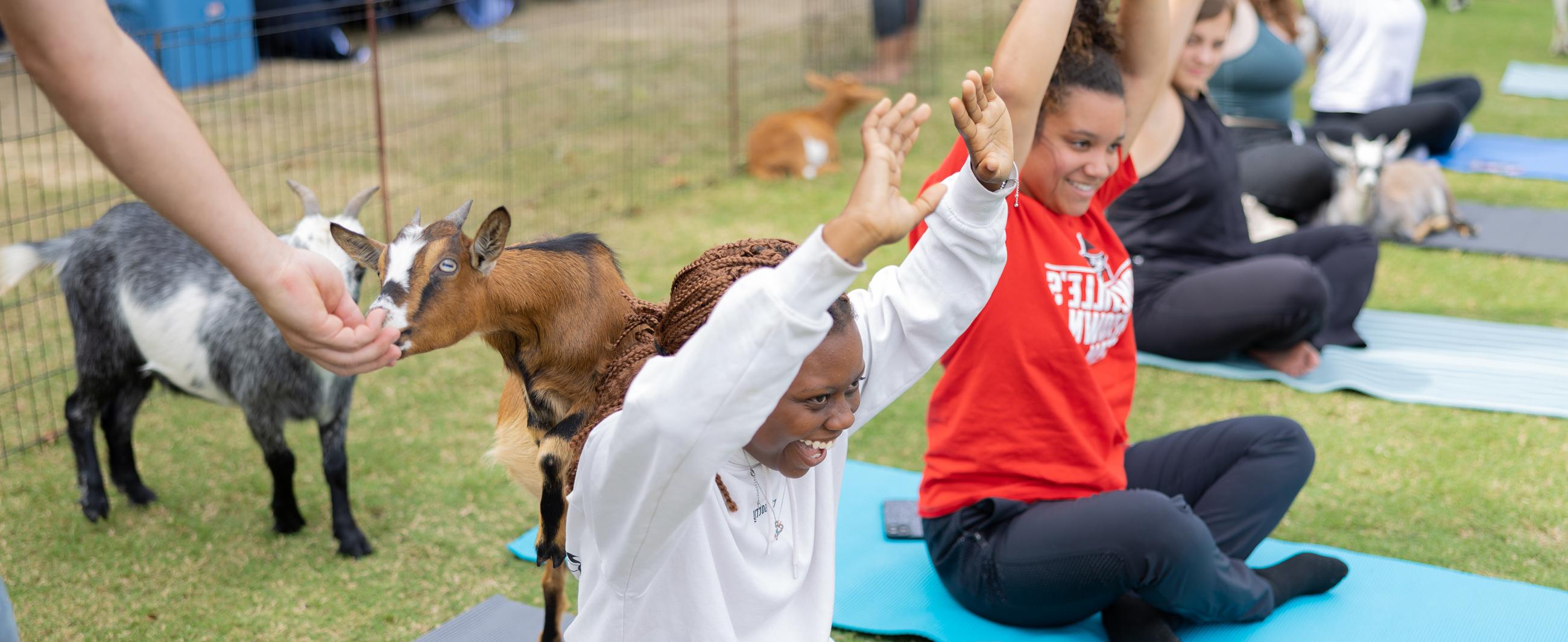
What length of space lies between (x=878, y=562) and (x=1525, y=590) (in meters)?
1.67

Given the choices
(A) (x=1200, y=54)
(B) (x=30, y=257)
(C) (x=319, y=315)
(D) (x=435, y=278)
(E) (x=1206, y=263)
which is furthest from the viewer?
(E) (x=1206, y=263)

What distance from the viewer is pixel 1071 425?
2582mm

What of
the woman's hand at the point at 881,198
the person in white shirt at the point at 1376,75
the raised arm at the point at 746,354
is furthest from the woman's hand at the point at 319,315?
the person in white shirt at the point at 1376,75

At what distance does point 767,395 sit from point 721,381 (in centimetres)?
6

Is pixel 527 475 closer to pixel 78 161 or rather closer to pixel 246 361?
pixel 246 361

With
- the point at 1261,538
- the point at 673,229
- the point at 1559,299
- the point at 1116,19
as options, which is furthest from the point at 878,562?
the point at 1559,299

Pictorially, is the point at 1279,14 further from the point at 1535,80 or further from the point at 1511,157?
the point at 1535,80

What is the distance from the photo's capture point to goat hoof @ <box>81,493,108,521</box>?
3432 millimetres

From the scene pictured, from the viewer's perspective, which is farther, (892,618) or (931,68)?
(931,68)

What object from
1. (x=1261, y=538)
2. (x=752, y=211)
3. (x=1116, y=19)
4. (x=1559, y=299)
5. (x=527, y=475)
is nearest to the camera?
(x=527, y=475)

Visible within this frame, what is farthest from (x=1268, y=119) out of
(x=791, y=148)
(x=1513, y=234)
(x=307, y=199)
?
(x=307, y=199)

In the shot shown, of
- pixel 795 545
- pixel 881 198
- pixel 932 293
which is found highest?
pixel 881 198

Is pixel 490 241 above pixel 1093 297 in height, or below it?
above

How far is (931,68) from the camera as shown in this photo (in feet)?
34.8
